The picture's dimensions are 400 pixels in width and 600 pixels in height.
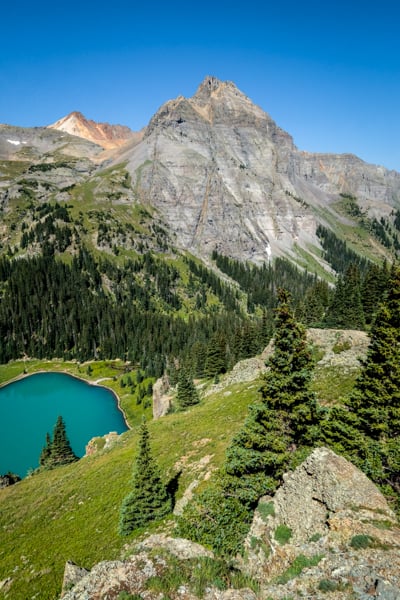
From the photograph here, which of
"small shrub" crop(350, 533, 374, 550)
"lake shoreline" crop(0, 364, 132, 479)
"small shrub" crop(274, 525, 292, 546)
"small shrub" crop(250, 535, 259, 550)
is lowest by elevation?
"lake shoreline" crop(0, 364, 132, 479)

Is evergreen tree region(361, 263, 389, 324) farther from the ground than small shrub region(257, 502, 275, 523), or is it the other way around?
evergreen tree region(361, 263, 389, 324)

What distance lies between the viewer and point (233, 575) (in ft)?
40.3

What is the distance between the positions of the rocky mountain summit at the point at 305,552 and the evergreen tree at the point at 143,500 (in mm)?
5336

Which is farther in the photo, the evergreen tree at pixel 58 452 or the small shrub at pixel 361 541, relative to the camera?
the evergreen tree at pixel 58 452

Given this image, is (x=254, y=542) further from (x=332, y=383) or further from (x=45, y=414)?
(x=45, y=414)

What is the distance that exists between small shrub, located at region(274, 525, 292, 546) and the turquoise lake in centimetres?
7311

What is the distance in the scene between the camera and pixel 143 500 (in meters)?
22.3

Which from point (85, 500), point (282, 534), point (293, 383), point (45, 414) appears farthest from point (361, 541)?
point (45, 414)

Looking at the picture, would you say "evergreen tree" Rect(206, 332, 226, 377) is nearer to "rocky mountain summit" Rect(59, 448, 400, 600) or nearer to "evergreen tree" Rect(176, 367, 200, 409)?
"evergreen tree" Rect(176, 367, 200, 409)

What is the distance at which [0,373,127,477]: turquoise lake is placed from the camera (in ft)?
264

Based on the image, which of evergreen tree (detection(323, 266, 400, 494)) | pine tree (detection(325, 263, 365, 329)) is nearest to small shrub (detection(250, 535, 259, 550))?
evergreen tree (detection(323, 266, 400, 494))

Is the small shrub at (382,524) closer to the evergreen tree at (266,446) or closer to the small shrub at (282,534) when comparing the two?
the small shrub at (282,534)

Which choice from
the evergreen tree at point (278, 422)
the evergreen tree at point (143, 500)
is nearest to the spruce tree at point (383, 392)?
the evergreen tree at point (278, 422)

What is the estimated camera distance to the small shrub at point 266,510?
52.4ft
